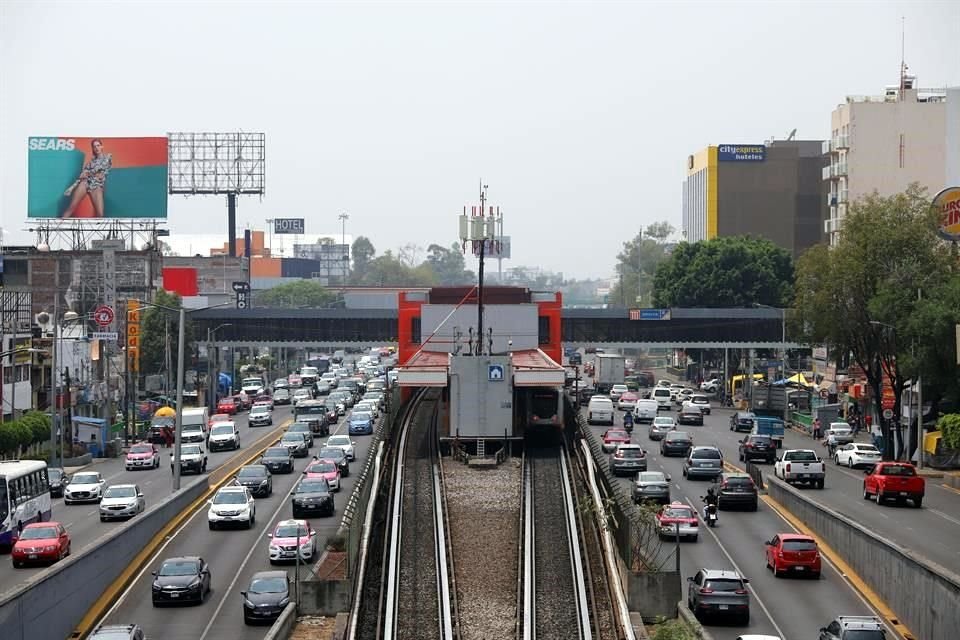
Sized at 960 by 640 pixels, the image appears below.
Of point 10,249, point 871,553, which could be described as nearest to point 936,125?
point 10,249

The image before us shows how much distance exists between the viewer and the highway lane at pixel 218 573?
106ft

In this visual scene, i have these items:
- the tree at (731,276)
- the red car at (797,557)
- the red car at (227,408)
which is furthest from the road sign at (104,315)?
the tree at (731,276)

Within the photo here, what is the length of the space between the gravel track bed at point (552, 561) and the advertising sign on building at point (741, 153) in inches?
5272

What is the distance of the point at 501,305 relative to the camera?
61750 millimetres

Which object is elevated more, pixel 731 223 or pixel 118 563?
pixel 731 223

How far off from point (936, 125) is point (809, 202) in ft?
148

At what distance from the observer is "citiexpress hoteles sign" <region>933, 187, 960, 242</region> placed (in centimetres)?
6397

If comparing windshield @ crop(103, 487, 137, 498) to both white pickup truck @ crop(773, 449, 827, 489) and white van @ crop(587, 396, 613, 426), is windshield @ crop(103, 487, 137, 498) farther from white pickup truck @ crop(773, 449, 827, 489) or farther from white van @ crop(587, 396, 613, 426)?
white van @ crop(587, 396, 613, 426)

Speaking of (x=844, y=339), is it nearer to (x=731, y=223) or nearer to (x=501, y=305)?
(x=501, y=305)

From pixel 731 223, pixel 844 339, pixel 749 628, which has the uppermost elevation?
pixel 731 223

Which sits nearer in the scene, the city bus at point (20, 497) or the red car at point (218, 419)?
the city bus at point (20, 497)

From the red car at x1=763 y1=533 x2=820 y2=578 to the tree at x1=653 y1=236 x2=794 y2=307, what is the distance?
322 ft

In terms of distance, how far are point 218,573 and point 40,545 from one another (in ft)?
14.6

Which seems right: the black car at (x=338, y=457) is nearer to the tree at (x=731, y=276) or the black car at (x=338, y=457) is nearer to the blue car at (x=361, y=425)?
the blue car at (x=361, y=425)
